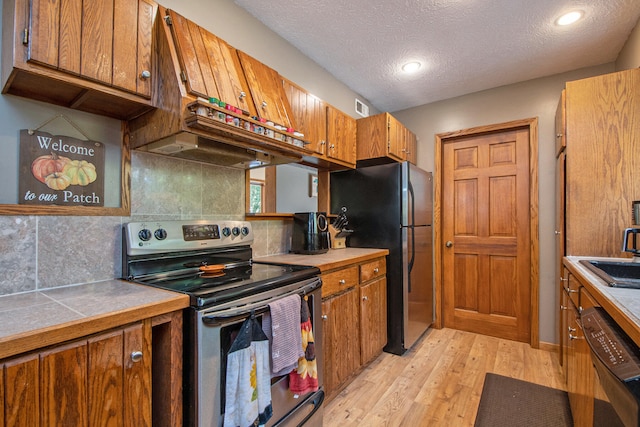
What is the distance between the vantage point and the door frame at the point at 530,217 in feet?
9.24

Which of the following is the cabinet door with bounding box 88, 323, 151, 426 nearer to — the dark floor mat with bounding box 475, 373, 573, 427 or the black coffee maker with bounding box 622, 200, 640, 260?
the dark floor mat with bounding box 475, 373, 573, 427

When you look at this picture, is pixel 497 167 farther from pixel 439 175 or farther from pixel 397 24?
pixel 397 24

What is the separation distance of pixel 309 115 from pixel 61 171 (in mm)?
1452

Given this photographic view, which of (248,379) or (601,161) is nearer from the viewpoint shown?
(248,379)

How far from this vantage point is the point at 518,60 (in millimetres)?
2541

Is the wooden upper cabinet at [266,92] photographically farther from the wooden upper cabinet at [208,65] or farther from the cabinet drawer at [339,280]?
the cabinet drawer at [339,280]

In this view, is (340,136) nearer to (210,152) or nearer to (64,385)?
(210,152)

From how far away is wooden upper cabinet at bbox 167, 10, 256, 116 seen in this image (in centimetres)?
133

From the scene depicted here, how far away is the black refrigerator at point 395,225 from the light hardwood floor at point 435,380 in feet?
0.78

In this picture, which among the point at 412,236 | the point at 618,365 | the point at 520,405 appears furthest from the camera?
the point at 412,236

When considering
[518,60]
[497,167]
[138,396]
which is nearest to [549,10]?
[518,60]

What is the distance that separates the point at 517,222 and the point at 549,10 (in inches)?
69.7

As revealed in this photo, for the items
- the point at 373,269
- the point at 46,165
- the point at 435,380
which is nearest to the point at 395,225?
the point at 373,269

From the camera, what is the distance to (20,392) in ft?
2.41
